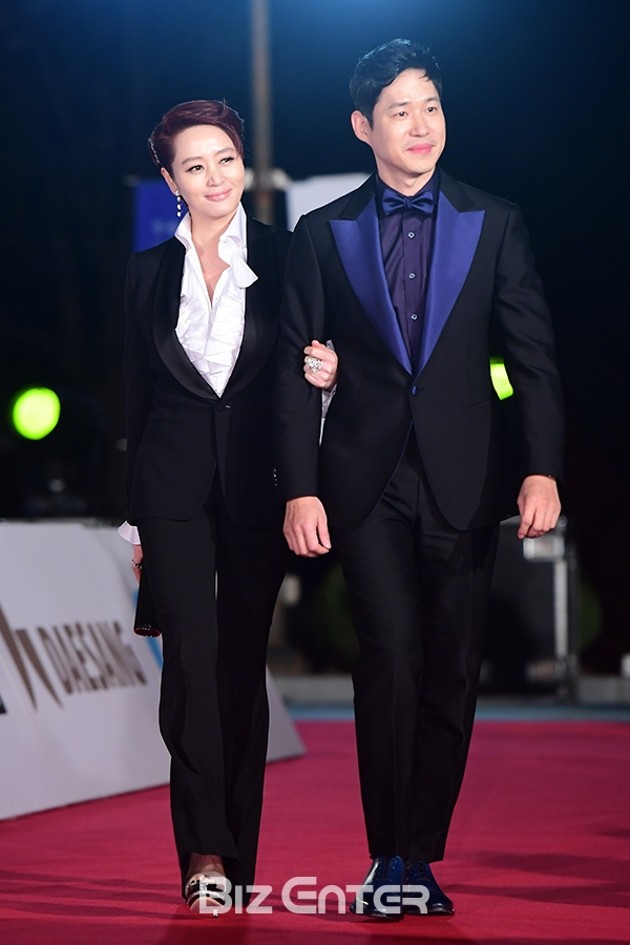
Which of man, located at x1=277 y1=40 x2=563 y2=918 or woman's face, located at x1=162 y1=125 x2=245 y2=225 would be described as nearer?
man, located at x1=277 y1=40 x2=563 y2=918

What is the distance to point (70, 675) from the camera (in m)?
7.40

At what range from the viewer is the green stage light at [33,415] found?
14133 millimetres

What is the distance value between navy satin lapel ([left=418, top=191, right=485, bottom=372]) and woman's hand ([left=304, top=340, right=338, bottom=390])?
23 cm

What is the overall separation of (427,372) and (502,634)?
9247mm

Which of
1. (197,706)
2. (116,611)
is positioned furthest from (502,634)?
(197,706)

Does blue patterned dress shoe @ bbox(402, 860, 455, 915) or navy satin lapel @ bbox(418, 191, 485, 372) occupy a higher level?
navy satin lapel @ bbox(418, 191, 485, 372)

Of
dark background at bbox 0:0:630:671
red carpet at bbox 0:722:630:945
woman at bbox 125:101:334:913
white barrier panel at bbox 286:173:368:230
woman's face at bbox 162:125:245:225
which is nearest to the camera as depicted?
red carpet at bbox 0:722:630:945

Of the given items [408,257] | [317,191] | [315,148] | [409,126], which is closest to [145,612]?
[408,257]

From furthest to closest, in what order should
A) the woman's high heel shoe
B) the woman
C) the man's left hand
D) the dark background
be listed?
the dark background < the woman < the woman's high heel shoe < the man's left hand

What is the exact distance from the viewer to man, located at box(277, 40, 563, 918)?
4.49m

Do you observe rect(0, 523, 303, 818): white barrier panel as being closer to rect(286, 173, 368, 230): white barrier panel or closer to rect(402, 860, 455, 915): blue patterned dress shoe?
rect(402, 860, 455, 915): blue patterned dress shoe

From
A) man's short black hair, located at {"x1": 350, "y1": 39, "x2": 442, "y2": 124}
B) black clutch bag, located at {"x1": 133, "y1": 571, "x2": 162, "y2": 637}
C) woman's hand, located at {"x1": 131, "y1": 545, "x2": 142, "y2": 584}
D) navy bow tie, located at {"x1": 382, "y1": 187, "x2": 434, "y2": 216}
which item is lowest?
black clutch bag, located at {"x1": 133, "y1": 571, "x2": 162, "y2": 637}

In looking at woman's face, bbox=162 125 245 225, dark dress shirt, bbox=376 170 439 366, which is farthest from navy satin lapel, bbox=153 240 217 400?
dark dress shirt, bbox=376 170 439 366

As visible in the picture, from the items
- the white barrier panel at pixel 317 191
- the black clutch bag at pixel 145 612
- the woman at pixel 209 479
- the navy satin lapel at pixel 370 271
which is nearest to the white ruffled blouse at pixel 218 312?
the woman at pixel 209 479
